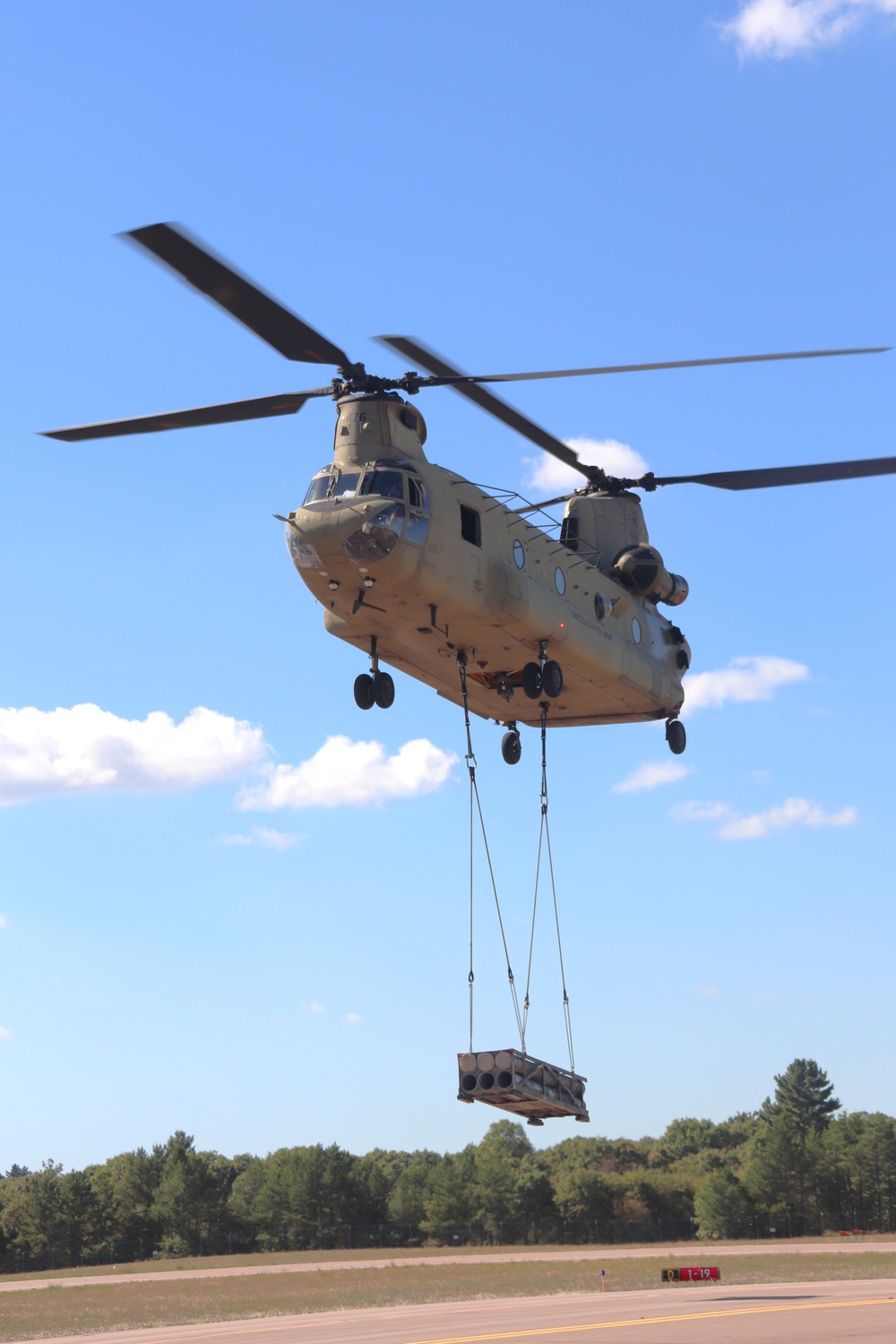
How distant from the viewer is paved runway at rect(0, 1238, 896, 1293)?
61406 millimetres

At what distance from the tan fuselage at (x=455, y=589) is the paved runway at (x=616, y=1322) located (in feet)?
38.5

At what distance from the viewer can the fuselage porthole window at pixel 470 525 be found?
24406mm

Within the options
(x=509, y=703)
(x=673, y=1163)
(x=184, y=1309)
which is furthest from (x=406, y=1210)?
(x=509, y=703)

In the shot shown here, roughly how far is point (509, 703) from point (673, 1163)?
126677 mm

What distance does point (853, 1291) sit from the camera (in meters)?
34.1

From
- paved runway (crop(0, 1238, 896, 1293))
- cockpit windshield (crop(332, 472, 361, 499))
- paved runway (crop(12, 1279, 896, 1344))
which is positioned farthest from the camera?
paved runway (crop(0, 1238, 896, 1293))

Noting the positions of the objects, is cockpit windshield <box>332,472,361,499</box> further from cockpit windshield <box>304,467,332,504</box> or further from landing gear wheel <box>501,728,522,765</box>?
landing gear wheel <box>501,728,522,765</box>

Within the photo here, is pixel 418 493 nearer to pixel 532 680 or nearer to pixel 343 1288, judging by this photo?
pixel 532 680

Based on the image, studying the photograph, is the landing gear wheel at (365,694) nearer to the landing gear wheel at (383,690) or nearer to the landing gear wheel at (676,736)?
the landing gear wheel at (383,690)

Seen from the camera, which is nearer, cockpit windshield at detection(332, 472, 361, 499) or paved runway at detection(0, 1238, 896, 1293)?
cockpit windshield at detection(332, 472, 361, 499)

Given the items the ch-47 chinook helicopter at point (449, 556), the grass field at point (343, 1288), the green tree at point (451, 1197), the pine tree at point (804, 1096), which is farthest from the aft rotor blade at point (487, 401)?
the pine tree at point (804, 1096)

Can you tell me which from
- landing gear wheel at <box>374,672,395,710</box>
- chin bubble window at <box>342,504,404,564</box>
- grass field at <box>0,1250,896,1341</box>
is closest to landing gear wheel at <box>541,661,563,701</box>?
landing gear wheel at <box>374,672,395,710</box>

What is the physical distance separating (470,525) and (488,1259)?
170 feet

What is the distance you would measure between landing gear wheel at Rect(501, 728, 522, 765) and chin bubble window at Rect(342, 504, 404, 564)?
835 cm
